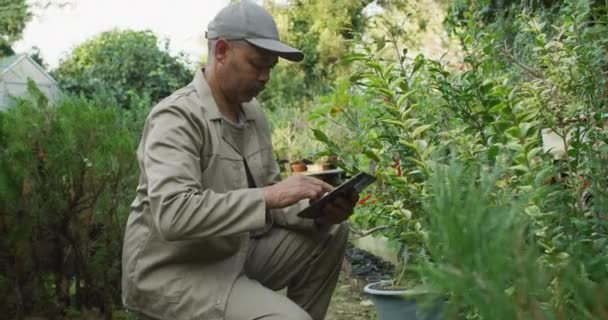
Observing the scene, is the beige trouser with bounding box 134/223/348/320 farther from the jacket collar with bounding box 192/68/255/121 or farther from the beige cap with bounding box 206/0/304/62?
the beige cap with bounding box 206/0/304/62

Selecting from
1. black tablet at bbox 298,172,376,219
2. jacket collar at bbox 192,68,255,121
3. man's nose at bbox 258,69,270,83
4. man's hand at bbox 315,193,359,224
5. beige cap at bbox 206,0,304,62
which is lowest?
man's hand at bbox 315,193,359,224

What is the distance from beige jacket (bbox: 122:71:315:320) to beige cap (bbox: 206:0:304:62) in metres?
0.22

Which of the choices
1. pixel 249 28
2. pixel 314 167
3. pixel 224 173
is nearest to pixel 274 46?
pixel 249 28

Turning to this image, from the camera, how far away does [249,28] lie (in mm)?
2824

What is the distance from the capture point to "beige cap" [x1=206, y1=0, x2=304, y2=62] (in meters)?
2.81

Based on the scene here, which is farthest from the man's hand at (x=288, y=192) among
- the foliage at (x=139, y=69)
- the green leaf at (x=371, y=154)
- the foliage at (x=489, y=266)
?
the foliage at (x=139, y=69)

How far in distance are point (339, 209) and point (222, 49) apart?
754 mm

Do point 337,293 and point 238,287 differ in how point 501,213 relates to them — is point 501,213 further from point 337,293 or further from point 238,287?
point 337,293

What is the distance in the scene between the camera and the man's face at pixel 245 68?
2828 millimetres

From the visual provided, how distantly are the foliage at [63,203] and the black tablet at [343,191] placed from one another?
1509mm

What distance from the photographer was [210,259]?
9.11ft

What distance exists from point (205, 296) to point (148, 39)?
55.0 feet

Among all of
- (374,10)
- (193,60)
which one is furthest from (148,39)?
(374,10)

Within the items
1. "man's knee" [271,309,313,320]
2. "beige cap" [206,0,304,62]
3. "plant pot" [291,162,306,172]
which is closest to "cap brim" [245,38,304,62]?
"beige cap" [206,0,304,62]
